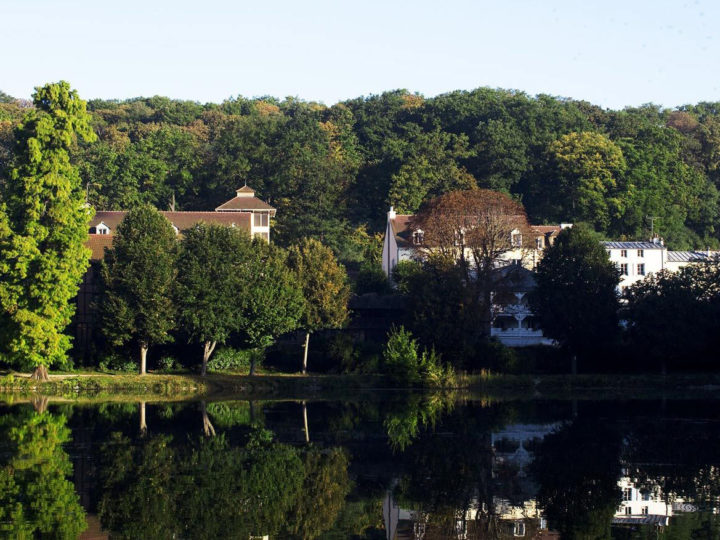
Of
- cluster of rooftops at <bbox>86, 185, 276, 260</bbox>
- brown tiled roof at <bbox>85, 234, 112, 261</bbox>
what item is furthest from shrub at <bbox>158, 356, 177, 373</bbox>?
cluster of rooftops at <bbox>86, 185, 276, 260</bbox>

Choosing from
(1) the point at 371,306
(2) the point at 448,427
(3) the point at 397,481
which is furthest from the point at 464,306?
(3) the point at 397,481

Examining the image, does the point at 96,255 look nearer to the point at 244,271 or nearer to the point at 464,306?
the point at 244,271

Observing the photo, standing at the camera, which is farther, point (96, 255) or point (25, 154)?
point (96, 255)

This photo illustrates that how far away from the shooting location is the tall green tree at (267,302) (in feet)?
203

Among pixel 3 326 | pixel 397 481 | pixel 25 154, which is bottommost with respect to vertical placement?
pixel 397 481

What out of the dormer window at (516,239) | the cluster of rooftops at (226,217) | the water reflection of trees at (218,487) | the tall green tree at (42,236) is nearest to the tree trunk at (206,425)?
the water reflection of trees at (218,487)

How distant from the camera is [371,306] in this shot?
7075 centimetres

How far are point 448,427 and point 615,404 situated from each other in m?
12.8

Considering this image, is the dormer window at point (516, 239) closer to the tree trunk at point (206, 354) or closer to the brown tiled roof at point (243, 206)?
the tree trunk at point (206, 354)

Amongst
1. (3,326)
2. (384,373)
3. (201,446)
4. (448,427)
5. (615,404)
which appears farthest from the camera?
(384,373)

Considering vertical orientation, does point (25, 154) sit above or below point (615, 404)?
above

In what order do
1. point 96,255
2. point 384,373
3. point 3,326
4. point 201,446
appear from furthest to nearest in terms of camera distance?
point 96,255
point 384,373
point 3,326
point 201,446

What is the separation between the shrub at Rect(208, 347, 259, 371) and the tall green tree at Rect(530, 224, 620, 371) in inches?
668

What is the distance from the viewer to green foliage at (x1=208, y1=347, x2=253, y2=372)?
209 feet
